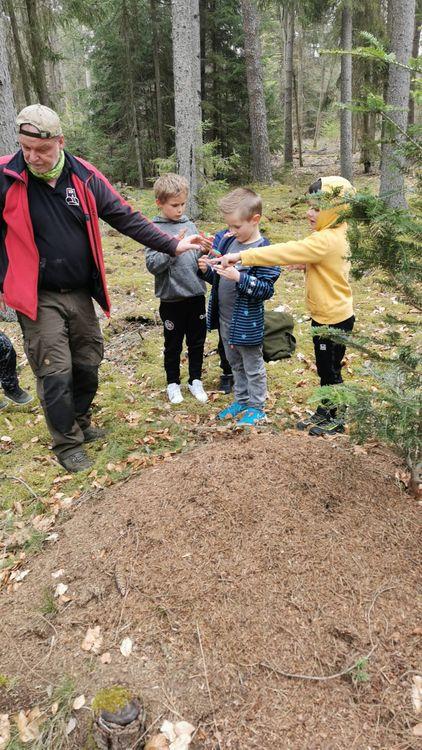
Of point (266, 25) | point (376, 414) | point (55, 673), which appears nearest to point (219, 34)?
point (266, 25)

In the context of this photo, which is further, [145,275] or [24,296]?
[145,275]

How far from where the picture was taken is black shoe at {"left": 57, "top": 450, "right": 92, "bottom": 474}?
3990 millimetres

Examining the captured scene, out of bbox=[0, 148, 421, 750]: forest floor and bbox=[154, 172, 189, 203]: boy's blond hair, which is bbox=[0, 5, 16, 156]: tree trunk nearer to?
bbox=[154, 172, 189, 203]: boy's blond hair

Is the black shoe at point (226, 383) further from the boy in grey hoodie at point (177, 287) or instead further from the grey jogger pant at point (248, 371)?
the grey jogger pant at point (248, 371)

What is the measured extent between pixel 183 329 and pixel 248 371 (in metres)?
0.87

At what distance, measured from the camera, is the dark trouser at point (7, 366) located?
493 cm

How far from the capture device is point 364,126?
15570mm

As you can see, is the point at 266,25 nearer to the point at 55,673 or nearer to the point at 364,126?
the point at 364,126

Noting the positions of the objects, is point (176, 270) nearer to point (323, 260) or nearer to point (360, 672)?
point (323, 260)

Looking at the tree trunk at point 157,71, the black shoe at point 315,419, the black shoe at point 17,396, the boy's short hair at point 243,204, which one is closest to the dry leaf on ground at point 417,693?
the black shoe at point 315,419

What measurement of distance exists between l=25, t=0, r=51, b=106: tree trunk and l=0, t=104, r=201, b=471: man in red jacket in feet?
30.1

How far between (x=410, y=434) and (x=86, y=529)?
2021 mm

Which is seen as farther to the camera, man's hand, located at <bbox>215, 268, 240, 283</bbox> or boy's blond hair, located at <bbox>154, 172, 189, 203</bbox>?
boy's blond hair, located at <bbox>154, 172, 189, 203</bbox>

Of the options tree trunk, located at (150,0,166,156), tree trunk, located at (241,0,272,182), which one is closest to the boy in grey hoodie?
tree trunk, located at (241,0,272,182)
